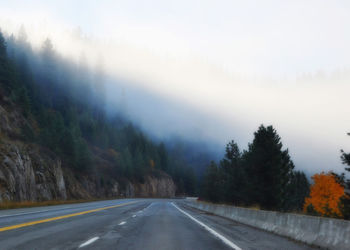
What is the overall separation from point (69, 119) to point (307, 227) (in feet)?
345

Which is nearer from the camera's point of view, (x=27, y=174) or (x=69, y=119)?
(x=27, y=174)

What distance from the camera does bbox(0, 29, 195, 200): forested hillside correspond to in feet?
232

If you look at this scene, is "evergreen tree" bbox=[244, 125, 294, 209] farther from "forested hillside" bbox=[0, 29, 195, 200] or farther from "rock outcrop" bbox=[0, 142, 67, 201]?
"forested hillside" bbox=[0, 29, 195, 200]

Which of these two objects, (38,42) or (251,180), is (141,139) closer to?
(38,42)

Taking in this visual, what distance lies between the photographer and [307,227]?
1170 centimetres

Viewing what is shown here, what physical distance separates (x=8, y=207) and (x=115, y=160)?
98093 millimetres

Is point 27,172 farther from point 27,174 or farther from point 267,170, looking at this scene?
point 267,170

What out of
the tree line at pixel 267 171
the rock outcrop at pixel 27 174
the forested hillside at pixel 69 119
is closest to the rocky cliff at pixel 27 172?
the rock outcrop at pixel 27 174

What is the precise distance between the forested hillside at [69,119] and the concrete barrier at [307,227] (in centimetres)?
3697

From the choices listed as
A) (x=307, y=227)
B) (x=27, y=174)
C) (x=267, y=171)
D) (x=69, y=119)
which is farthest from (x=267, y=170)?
(x=69, y=119)

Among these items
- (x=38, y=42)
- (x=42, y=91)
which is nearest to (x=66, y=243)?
(x=42, y=91)

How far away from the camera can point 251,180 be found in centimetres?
5797

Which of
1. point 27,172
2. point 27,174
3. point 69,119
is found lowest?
point 27,174

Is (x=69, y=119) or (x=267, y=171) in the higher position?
A: (x=69, y=119)
